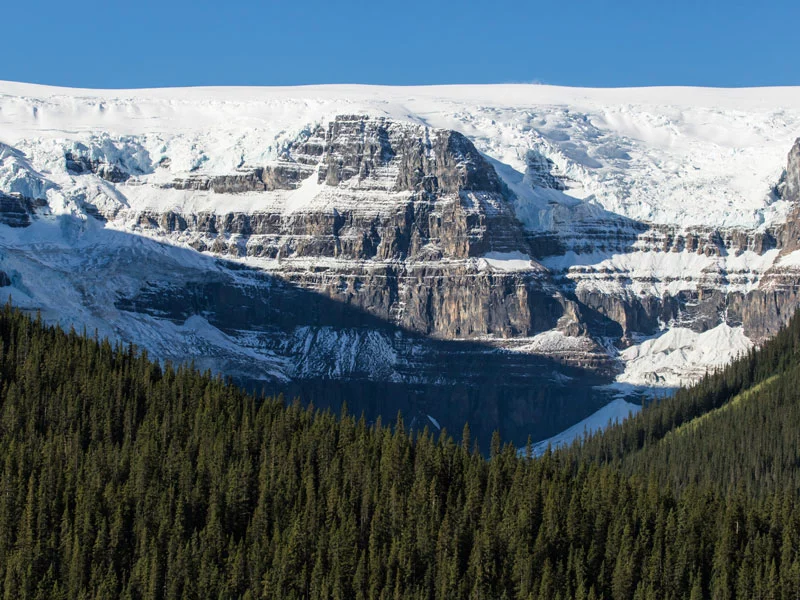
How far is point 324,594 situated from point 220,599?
32.0ft

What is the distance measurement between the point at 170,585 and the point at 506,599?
3148 centimetres

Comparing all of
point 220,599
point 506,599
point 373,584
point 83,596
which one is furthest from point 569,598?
point 83,596

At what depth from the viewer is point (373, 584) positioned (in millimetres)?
199500

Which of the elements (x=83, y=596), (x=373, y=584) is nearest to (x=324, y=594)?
(x=373, y=584)

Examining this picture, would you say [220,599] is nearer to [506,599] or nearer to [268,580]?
[268,580]

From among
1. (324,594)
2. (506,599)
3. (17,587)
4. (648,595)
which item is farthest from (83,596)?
(648,595)

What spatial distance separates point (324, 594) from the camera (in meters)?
196

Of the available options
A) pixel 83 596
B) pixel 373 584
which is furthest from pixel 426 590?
pixel 83 596

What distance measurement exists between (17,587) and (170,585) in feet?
46.6

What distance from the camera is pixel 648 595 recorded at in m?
199

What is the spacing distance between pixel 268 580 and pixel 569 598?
28.2 metres

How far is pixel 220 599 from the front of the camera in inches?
7756

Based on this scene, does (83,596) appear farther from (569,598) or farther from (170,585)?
(569,598)

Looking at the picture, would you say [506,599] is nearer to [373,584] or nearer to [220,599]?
[373,584]
